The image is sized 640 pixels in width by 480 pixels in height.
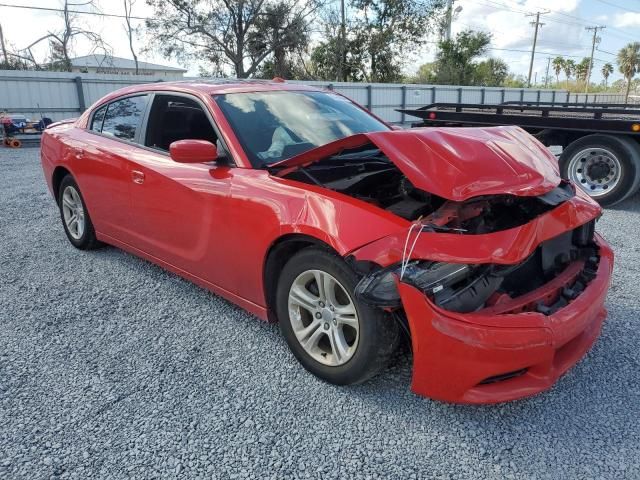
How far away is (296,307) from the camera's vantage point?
267cm

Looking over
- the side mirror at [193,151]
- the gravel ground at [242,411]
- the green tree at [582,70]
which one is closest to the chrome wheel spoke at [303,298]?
the gravel ground at [242,411]

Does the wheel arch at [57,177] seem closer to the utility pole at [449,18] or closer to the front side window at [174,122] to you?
the front side window at [174,122]

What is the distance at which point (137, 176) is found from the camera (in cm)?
357

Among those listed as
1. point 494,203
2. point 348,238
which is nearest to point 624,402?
point 494,203

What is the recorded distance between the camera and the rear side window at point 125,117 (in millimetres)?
3848

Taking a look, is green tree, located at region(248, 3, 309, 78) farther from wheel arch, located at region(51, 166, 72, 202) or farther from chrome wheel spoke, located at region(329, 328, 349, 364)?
chrome wheel spoke, located at region(329, 328, 349, 364)

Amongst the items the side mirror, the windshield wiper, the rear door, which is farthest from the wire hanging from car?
the rear door

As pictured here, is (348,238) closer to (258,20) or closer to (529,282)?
(529,282)

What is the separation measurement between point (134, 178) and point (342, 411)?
2.30m

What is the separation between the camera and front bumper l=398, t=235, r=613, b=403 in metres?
2.07

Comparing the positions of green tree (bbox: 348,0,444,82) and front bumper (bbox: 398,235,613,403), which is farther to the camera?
green tree (bbox: 348,0,444,82)

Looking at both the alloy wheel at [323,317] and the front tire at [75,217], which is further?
the front tire at [75,217]

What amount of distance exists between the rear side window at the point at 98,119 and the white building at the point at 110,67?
17.3 metres

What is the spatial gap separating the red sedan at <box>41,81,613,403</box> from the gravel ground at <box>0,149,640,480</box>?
23cm
